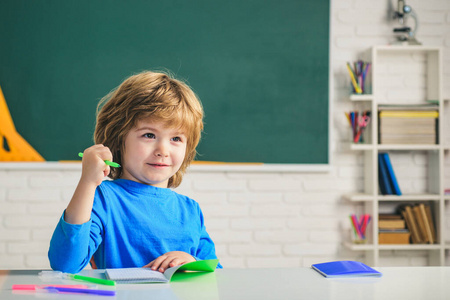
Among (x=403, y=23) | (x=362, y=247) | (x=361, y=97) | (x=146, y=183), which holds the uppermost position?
(x=403, y=23)

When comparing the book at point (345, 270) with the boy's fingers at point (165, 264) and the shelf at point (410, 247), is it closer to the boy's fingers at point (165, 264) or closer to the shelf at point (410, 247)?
the boy's fingers at point (165, 264)

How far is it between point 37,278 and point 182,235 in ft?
1.24

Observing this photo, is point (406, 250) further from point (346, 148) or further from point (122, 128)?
point (122, 128)

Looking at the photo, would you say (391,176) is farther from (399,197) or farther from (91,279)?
(91,279)

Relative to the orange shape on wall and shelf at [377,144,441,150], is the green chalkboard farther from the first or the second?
shelf at [377,144,441,150]

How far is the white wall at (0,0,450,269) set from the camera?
295cm

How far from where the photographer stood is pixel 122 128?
48.8 inches

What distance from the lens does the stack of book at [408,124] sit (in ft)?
9.67

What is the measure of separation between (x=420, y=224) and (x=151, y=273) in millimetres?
2423

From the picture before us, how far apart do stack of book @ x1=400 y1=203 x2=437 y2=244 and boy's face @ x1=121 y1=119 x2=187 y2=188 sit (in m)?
2.16

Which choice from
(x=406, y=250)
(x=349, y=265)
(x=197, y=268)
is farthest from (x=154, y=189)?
(x=406, y=250)

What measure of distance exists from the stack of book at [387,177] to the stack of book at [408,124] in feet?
0.36

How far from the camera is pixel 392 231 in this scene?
2.98 meters

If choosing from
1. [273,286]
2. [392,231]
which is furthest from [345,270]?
[392,231]
